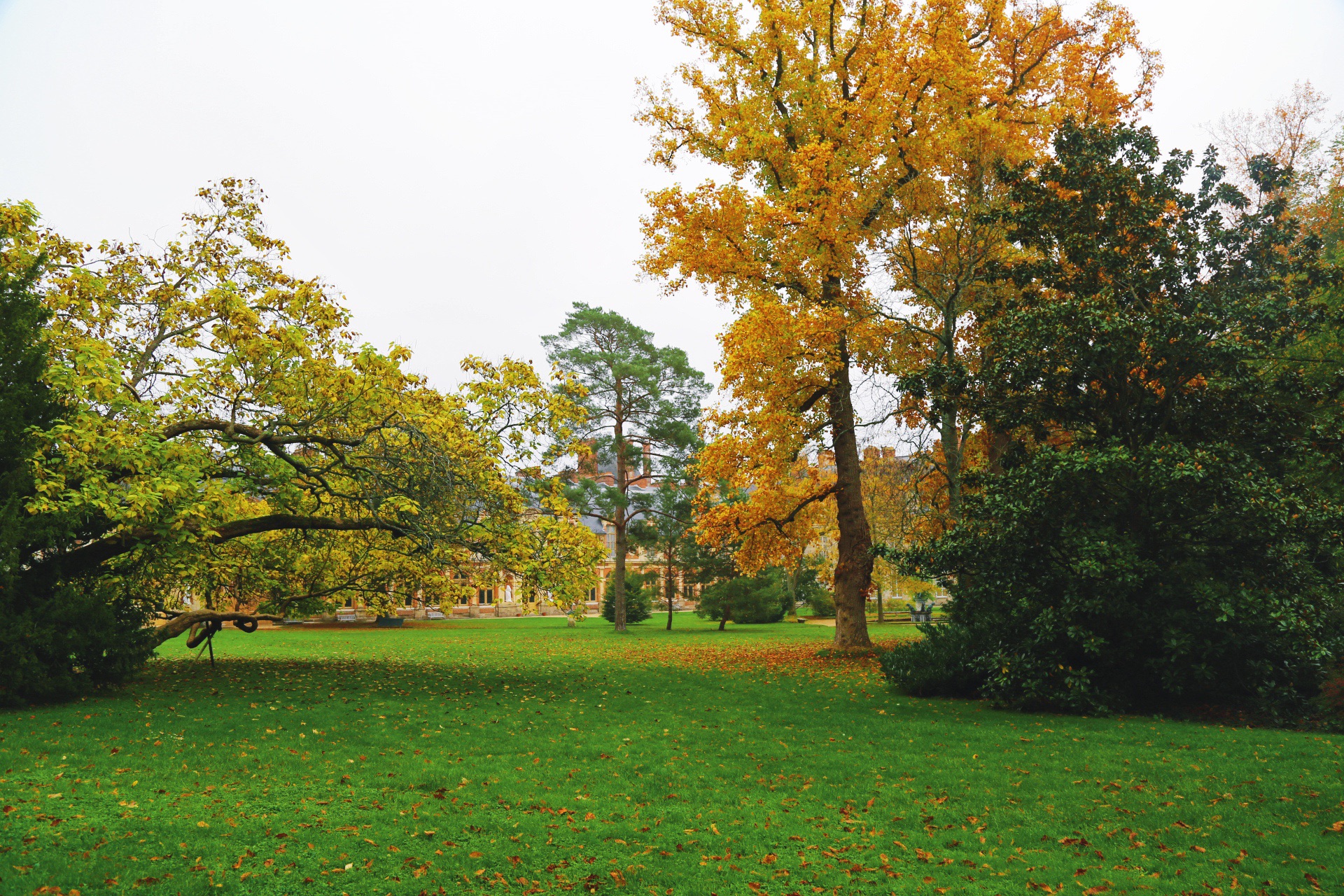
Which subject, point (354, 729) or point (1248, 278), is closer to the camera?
Result: point (354, 729)

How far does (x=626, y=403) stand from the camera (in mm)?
35219

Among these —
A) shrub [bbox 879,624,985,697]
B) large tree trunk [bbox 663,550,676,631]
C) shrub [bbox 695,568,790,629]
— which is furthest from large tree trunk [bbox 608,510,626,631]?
shrub [bbox 879,624,985,697]

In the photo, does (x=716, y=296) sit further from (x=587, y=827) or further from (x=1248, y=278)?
(x=587, y=827)

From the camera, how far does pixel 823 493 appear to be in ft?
65.7

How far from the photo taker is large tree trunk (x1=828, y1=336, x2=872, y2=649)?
19.6 meters

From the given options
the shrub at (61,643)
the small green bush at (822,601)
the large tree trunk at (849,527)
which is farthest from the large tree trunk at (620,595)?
the shrub at (61,643)

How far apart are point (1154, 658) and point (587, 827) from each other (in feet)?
30.1

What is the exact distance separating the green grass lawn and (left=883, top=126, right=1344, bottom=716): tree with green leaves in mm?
1269

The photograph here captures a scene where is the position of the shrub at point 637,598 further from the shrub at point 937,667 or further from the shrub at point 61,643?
the shrub at point 61,643

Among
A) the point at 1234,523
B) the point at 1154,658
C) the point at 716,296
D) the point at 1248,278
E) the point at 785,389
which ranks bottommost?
the point at 1154,658

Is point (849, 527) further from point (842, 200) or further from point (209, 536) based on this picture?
point (209, 536)

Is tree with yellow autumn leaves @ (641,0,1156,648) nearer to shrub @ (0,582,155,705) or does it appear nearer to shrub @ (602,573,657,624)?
shrub @ (0,582,155,705)

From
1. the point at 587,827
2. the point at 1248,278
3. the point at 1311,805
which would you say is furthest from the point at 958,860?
the point at 1248,278

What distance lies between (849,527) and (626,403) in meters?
17.3
